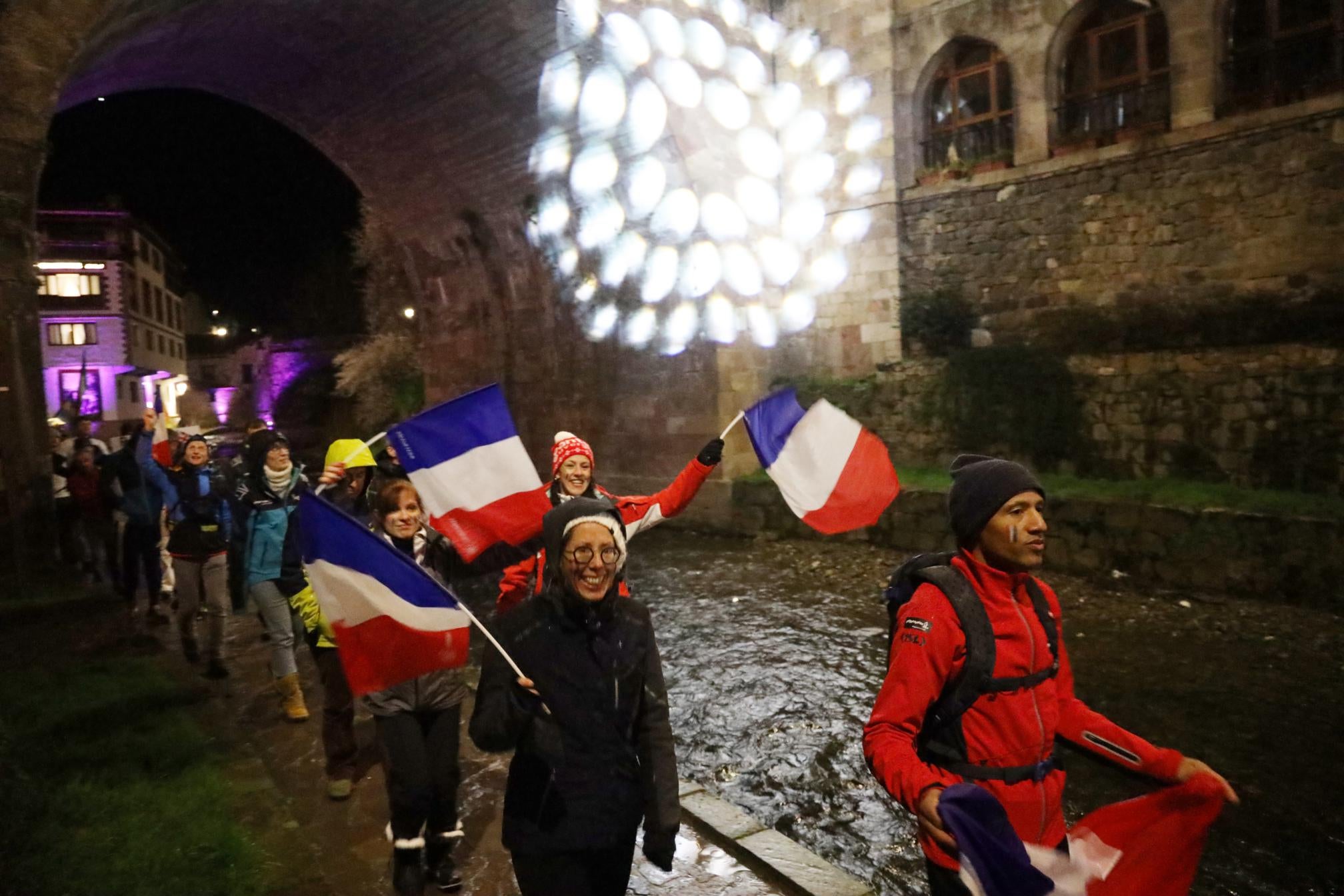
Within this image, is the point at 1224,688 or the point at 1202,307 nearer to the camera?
the point at 1224,688

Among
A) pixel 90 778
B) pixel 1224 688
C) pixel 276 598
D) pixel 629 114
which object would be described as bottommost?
pixel 1224 688

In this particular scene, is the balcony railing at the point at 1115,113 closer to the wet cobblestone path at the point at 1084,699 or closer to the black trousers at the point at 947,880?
the wet cobblestone path at the point at 1084,699

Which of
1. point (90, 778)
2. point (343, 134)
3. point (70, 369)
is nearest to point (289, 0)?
point (343, 134)

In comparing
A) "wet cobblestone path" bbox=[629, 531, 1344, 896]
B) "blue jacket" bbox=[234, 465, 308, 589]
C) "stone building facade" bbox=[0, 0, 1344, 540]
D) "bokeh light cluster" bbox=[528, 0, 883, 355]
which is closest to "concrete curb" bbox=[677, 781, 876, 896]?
"wet cobblestone path" bbox=[629, 531, 1344, 896]

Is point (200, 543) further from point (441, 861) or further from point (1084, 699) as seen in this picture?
point (1084, 699)

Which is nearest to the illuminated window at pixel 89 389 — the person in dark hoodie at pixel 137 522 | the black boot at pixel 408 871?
the person in dark hoodie at pixel 137 522

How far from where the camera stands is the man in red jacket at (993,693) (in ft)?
6.52

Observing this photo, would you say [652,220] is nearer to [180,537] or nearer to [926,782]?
[180,537]

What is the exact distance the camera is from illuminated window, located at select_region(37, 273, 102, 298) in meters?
36.5

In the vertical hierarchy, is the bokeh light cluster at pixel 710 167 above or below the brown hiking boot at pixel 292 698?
above

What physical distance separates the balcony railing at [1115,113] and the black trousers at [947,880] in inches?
434

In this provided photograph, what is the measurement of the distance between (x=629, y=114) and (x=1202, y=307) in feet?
25.4

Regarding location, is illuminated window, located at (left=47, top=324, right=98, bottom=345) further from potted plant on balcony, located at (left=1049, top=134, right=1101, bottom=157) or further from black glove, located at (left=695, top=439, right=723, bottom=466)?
black glove, located at (left=695, top=439, right=723, bottom=466)

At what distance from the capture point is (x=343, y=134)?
14.3 meters
